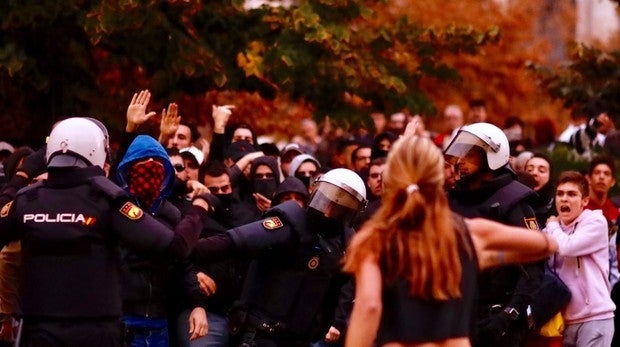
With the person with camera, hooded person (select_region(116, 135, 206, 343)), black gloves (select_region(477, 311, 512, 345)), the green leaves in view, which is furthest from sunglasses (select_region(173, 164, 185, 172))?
the green leaves

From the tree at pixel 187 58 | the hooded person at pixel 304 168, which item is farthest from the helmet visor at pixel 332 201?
the tree at pixel 187 58

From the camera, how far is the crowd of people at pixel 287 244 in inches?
305

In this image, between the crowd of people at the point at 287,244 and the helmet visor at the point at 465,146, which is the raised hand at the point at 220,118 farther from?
the helmet visor at the point at 465,146

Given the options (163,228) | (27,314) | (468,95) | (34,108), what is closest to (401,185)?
(163,228)

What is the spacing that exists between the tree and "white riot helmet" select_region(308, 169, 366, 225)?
5985 mm

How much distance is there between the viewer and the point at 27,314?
29.3 feet

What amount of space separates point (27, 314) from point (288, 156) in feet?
23.3

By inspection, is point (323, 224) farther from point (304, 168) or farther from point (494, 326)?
point (304, 168)

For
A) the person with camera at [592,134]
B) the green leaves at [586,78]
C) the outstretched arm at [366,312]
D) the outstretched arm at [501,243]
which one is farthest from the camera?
the green leaves at [586,78]

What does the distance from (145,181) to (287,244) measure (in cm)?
101

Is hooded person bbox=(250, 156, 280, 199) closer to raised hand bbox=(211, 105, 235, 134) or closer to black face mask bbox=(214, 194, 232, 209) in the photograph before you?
raised hand bbox=(211, 105, 235, 134)

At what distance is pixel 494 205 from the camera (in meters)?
10.5

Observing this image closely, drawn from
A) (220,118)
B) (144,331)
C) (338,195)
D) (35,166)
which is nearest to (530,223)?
(338,195)

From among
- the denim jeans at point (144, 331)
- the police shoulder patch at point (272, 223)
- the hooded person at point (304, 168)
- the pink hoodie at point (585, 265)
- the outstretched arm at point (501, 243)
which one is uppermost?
the outstretched arm at point (501, 243)
